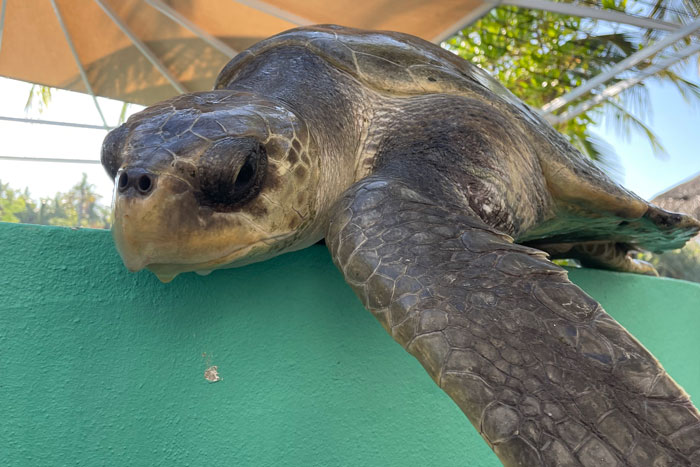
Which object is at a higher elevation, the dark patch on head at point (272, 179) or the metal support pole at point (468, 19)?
the dark patch on head at point (272, 179)

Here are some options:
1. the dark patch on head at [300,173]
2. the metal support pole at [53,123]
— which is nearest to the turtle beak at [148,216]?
the dark patch on head at [300,173]

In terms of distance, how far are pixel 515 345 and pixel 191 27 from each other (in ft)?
17.7

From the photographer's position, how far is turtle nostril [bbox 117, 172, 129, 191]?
77cm

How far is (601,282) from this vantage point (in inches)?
63.4

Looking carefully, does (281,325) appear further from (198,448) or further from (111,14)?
(111,14)

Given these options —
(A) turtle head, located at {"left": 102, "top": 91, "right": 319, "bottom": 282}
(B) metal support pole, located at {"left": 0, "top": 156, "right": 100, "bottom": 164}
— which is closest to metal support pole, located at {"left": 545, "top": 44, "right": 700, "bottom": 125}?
(A) turtle head, located at {"left": 102, "top": 91, "right": 319, "bottom": 282}

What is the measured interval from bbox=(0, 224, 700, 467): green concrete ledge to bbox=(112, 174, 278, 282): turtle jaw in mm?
126

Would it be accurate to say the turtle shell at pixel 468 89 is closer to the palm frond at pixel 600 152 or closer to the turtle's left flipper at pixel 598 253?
the turtle's left flipper at pixel 598 253

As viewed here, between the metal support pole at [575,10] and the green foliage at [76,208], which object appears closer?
the metal support pole at [575,10]

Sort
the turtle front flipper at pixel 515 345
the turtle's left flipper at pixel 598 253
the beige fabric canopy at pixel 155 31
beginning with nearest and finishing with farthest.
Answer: the turtle front flipper at pixel 515 345
the turtle's left flipper at pixel 598 253
the beige fabric canopy at pixel 155 31

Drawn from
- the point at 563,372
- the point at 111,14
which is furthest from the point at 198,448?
the point at 111,14

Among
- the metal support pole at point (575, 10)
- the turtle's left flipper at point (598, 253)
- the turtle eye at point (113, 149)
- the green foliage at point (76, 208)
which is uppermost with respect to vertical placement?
the metal support pole at point (575, 10)

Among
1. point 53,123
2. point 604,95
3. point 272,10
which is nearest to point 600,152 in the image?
point 604,95

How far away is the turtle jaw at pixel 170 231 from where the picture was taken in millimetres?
754
